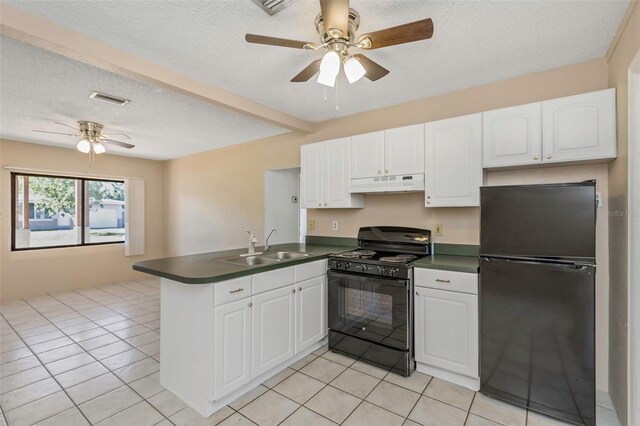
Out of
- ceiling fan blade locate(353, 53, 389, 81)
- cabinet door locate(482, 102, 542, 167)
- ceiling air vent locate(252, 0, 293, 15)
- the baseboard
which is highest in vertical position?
ceiling air vent locate(252, 0, 293, 15)

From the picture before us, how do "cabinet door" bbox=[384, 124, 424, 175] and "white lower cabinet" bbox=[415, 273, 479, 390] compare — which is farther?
"cabinet door" bbox=[384, 124, 424, 175]

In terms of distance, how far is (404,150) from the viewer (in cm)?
288

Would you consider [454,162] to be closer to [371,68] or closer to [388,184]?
[388,184]

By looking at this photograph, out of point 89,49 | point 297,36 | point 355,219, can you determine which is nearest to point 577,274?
point 355,219

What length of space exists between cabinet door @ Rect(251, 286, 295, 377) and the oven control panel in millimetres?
483

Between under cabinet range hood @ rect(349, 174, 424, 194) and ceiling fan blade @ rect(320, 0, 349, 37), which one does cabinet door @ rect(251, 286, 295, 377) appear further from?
ceiling fan blade @ rect(320, 0, 349, 37)

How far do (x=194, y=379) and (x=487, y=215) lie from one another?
2.34m

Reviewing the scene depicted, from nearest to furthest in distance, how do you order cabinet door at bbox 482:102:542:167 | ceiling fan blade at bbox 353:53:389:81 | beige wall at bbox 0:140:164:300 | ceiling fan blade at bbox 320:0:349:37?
ceiling fan blade at bbox 320:0:349:37 → ceiling fan blade at bbox 353:53:389:81 → cabinet door at bbox 482:102:542:167 → beige wall at bbox 0:140:164:300

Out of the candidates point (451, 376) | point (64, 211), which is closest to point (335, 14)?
point (451, 376)

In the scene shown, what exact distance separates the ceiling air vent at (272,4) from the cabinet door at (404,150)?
1.60m

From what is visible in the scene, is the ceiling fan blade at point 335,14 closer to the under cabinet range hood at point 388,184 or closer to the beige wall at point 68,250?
the under cabinet range hood at point 388,184

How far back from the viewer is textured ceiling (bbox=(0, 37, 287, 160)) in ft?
7.98

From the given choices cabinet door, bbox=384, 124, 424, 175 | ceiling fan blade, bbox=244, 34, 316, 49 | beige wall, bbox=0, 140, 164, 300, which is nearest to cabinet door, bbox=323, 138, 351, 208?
cabinet door, bbox=384, 124, 424, 175

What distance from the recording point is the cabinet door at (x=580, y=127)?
79.3 inches
